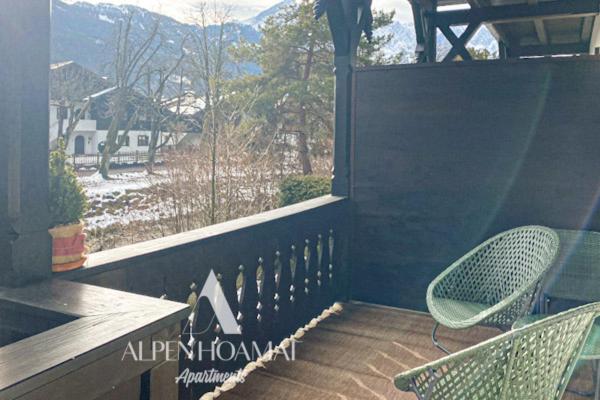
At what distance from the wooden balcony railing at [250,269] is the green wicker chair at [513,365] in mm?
957

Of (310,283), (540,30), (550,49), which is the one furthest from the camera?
(550,49)

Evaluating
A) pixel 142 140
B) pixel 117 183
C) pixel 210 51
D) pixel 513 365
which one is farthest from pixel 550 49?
pixel 142 140

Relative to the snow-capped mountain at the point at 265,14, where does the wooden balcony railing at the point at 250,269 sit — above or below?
below

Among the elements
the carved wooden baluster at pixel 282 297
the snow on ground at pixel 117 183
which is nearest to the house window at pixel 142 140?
the snow on ground at pixel 117 183

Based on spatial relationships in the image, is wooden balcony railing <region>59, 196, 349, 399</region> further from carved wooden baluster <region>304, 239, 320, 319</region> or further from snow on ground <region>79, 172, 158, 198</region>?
snow on ground <region>79, 172, 158, 198</region>

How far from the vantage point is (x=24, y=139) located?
155 cm

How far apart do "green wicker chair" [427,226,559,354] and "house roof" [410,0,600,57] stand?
7.86ft

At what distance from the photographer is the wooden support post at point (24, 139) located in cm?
152

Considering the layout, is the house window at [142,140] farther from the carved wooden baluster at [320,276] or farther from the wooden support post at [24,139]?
the wooden support post at [24,139]

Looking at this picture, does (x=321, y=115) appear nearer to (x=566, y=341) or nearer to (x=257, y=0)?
(x=257, y=0)

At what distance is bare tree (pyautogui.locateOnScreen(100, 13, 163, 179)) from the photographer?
14336mm

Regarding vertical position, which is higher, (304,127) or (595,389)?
(304,127)

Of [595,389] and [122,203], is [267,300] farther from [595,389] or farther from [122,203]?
[122,203]

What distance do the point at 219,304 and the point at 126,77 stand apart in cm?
1355
